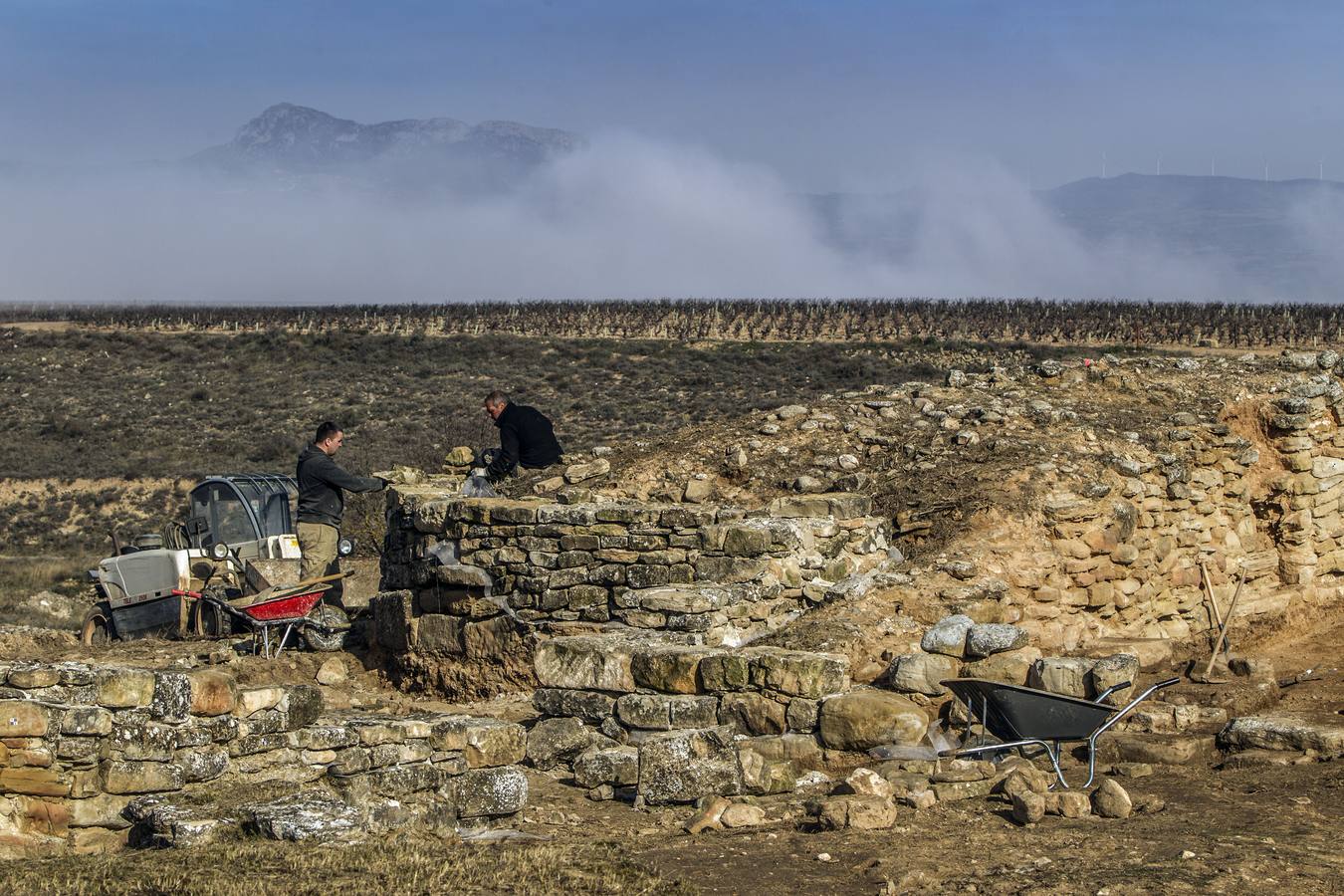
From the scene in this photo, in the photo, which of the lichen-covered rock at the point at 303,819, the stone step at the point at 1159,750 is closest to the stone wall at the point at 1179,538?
the stone step at the point at 1159,750

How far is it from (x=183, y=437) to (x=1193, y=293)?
153 meters

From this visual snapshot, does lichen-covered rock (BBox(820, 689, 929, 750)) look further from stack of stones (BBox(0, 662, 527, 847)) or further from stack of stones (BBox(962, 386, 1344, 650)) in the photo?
stack of stones (BBox(962, 386, 1344, 650))

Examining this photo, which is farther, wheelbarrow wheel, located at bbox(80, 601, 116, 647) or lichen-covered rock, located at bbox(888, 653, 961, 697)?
wheelbarrow wheel, located at bbox(80, 601, 116, 647)

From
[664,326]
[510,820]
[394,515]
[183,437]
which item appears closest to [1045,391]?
[394,515]

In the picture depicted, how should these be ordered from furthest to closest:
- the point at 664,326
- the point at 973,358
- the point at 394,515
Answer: the point at 664,326, the point at 973,358, the point at 394,515

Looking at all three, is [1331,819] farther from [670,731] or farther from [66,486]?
[66,486]

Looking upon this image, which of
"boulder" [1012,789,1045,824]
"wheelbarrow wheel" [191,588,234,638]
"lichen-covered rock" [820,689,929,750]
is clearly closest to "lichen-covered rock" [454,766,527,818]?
"lichen-covered rock" [820,689,929,750]

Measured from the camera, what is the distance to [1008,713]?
770 cm

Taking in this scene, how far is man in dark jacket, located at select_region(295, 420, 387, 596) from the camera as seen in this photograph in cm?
1227

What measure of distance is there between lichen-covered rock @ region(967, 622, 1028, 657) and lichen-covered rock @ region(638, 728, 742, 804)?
86.6 inches

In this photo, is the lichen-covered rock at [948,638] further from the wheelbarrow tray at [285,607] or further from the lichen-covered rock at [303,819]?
the wheelbarrow tray at [285,607]

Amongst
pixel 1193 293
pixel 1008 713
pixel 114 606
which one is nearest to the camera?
pixel 1008 713

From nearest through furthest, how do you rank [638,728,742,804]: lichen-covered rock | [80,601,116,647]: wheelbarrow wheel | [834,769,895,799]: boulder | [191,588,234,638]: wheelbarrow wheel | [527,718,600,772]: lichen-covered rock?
[834,769,895,799]: boulder
[638,728,742,804]: lichen-covered rock
[527,718,600,772]: lichen-covered rock
[191,588,234,638]: wheelbarrow wheel
[80,601,116,647]: wheelbarrow wheel

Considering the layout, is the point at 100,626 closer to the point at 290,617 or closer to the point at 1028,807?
the point at 290,617
